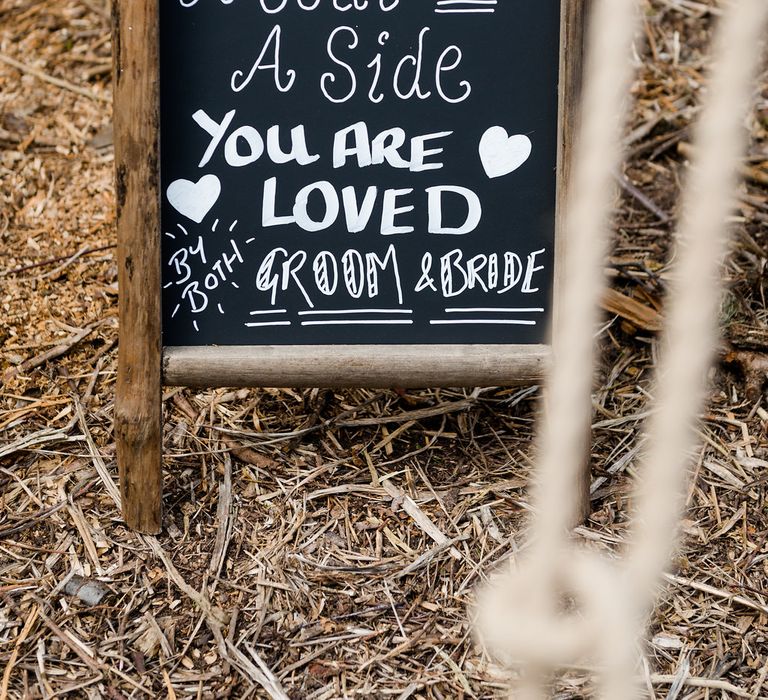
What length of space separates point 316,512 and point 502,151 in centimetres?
96

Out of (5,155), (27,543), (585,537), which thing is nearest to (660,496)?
(585,537)

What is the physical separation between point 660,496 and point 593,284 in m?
0.22

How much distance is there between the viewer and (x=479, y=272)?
2268mm

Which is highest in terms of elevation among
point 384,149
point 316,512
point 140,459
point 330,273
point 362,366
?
point 384,149

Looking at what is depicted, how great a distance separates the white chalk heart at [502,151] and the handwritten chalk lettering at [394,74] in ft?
0.36

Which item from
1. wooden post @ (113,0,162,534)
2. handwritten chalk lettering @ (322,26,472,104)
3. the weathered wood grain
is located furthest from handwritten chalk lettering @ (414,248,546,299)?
wooden post @ (113,0,162,534)

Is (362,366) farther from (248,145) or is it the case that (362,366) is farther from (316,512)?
(248,145)

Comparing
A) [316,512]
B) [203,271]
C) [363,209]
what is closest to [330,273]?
[363,209]

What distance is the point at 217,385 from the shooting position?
2232 millimetres

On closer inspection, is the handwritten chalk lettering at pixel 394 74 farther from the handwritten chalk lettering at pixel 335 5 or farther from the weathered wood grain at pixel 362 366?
the weathered wood grain at pixel 362 366

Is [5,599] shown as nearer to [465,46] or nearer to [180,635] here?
[180,635]

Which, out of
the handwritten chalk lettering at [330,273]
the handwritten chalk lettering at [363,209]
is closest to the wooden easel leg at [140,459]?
the handwritten chalk lettering at [330,273]

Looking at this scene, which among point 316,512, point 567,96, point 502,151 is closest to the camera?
point 567,96

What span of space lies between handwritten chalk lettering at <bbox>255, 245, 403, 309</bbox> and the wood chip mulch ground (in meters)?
0.44
